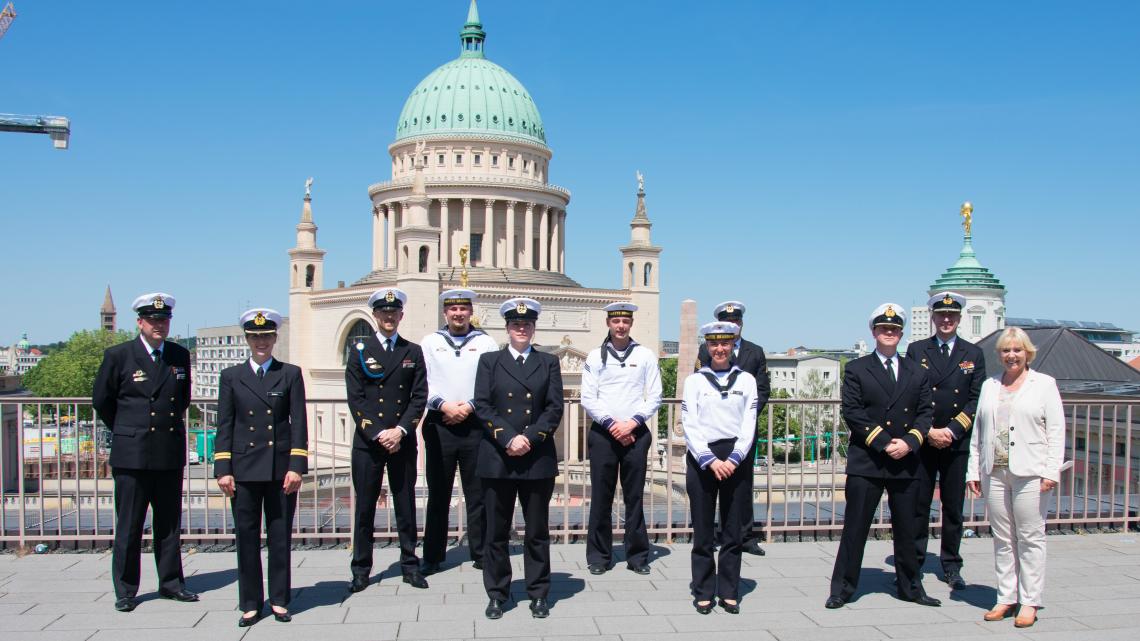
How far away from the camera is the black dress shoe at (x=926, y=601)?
278 inches

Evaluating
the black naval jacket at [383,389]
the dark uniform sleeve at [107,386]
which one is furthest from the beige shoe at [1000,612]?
the dark uniform sleeve at [107,386]

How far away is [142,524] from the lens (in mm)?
7094

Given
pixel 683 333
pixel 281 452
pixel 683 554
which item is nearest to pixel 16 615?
pixel 281 452

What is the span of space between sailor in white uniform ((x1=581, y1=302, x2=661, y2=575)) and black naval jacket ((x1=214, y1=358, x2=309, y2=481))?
2.31m

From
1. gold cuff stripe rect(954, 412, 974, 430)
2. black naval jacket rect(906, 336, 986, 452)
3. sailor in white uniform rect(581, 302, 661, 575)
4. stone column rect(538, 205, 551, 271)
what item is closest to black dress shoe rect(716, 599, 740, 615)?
sailor in white uniform rect(581, 302, 661, 575)

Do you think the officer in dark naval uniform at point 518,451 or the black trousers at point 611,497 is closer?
the officer in dark naval uniform at point 518,451

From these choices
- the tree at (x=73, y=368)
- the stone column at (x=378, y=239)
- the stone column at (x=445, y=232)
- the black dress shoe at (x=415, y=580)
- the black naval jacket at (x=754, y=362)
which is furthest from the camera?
the tree at (x=73, y=368)

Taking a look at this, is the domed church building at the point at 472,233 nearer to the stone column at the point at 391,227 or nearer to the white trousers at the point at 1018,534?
the stone column at the point at 391,227

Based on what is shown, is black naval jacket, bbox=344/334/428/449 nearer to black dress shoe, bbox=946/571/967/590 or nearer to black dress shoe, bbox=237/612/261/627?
black dress shoe, bbox=237/612/261/627

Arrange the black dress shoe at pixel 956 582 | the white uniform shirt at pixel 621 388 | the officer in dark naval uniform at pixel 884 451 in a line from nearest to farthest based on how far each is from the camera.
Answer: the officer in dark naval uniform at pixel 884 451, the black dress shoe at pixel 956 582, the white uniform shirt at pixel 621 388

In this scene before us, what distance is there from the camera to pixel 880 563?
8.38 meters

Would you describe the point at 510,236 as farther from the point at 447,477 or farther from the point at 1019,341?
the point at 1019,341

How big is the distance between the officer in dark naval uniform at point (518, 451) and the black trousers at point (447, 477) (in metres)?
0.56

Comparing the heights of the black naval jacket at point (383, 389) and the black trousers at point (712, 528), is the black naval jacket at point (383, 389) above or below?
above
